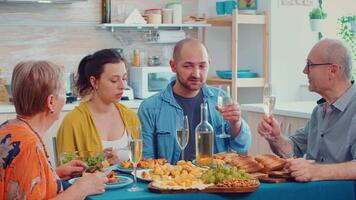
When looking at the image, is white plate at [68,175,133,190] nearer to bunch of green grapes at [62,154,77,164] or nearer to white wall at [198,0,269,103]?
bunch of green grapes at [62,154,77,164]

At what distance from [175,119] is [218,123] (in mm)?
270

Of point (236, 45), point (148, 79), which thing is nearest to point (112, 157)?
point (148, 79)

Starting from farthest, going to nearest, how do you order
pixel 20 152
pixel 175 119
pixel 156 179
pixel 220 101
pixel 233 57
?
pixel 233 57 < pixel 175 119 < pixel 220 101 < pixel 156 179 < pixel 20 152

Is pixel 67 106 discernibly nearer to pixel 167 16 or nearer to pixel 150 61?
pixel 150 61

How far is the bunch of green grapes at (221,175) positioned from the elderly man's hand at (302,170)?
8.3 inches

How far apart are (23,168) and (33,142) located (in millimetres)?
102

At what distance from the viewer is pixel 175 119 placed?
3523mm

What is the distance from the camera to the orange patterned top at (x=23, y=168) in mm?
2193

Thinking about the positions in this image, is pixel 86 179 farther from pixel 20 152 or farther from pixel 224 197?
pixel 224 197

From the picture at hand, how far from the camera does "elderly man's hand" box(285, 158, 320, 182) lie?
2.57 metres

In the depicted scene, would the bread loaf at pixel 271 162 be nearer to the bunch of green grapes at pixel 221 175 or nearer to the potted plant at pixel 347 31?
the bunch of green grapes at pixel 221 175

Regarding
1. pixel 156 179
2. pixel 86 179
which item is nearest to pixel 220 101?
pixel 156 179

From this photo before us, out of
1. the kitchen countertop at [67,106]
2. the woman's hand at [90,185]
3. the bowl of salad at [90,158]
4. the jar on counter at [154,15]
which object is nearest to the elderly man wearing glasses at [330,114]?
the bowl of salad at [90,158]

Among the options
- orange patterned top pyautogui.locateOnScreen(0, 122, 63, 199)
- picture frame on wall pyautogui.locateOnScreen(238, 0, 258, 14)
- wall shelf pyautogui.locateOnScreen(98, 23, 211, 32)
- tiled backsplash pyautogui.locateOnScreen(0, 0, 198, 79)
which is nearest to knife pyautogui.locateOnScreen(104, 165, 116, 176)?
orange patterned top pyautogui.locateOnScreen(0, 122, 63, 199)
